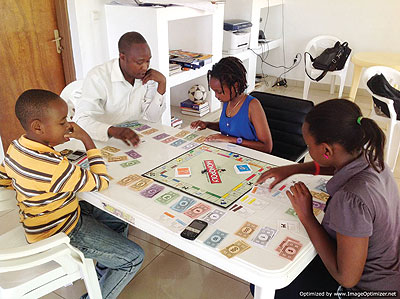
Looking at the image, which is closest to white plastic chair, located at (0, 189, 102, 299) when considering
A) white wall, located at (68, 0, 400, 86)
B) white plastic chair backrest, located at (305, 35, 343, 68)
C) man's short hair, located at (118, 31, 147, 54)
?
man's short hair, located at (118, 31, 147, 54)

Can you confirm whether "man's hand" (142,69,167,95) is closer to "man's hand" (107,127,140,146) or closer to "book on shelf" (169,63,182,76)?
"man's hand" (107,127,140,146)

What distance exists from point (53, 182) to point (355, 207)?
99cm

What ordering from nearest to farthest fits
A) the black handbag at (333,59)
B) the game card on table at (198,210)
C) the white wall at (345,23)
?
1. the game card on table at (198,210)
2. the black handbag at (333,59)
3. the white wall at (345,23)

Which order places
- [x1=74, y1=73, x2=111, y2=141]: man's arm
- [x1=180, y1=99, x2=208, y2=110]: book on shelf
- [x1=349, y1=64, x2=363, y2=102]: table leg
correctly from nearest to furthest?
[x1=74, y1=73, x2=111, y2=141]: man's arm, [x1=180, y1=99, x2=208, y2=110]: book on shelf, [x1=349, y1=64, x2=363, y2=102]: table leg

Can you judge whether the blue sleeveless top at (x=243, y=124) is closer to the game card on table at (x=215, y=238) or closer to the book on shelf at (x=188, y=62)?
the game card on table at (x=215, y=238)

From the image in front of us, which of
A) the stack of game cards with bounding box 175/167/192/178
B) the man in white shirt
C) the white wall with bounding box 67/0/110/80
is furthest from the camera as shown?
the white wall with bounding box 67/0/110/80

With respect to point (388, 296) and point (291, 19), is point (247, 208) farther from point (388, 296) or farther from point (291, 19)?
point (291, 19)

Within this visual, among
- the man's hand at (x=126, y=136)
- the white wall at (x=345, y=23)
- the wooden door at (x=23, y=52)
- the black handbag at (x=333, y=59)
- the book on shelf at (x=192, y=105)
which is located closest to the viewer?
the man's hand at (x=126, y=136)

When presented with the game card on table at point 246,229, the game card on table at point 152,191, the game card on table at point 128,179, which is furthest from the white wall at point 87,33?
the game card on table at point 246,229

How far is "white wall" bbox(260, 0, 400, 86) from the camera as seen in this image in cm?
450

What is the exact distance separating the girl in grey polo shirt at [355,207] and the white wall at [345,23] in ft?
13.4

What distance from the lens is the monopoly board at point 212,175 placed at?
1.36 metres

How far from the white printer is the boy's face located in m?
3.16

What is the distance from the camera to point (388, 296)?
112 centimetres
